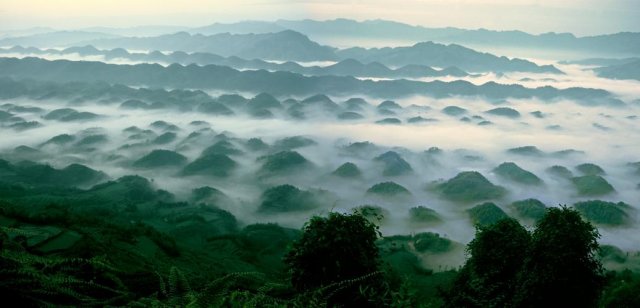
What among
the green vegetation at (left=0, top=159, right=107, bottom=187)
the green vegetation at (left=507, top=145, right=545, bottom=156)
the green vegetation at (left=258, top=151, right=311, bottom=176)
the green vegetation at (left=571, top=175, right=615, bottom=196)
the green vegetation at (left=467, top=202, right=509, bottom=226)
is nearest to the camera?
the green vegetation at (left=467, top=202, right=509, bottom=226)

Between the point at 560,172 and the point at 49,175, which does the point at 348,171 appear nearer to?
the point at 560,172

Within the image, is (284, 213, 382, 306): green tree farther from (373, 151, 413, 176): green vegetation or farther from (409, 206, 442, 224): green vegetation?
(373, 151, 413, 176): green vegetation

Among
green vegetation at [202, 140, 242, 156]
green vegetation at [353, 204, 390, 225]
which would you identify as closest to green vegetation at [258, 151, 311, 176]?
green vegetation at [202, 140, 242, 156]

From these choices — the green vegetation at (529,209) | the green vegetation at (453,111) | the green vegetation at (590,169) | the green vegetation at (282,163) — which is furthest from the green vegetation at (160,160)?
the green vegetation at (453,111)

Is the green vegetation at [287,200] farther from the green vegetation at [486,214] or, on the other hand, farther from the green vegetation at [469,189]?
the green vegetation at [486,214]

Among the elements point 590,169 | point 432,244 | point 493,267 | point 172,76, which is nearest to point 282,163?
point 432,244

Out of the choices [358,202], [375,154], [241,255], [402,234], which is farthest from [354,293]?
[375,154]
